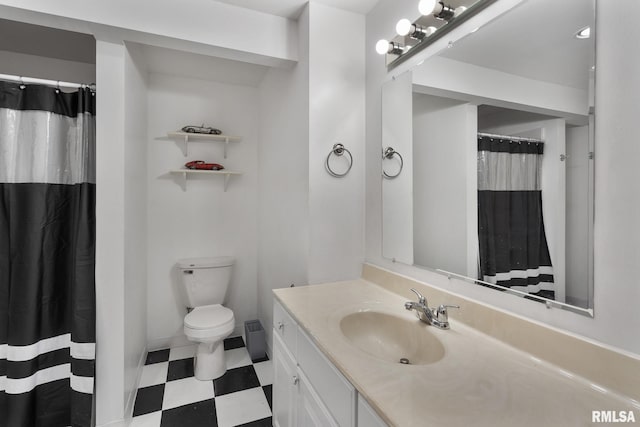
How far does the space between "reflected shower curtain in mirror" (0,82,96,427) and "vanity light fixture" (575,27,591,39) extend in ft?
7.14

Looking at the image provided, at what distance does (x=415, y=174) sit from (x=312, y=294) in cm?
81

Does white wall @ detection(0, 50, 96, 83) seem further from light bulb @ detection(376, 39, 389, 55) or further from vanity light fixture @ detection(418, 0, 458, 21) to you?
vanity light fixture @ detection(418, 0, 458, 21)

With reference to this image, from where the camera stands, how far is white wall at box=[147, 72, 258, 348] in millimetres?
2482

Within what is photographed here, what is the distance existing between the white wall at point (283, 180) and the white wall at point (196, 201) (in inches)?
5.4

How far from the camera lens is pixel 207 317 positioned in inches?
85.0

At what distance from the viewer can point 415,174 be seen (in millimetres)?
1487

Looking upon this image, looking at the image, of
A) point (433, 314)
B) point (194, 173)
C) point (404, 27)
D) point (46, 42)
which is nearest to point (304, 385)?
point (433, 314)

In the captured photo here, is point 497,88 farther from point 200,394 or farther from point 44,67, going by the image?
point 44,67

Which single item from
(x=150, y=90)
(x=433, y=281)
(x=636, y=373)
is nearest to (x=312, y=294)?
(x=433, y=281)

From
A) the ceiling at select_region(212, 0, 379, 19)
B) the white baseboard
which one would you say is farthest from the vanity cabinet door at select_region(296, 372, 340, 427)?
the ceiling at select_region(212, 0, 379, 19)

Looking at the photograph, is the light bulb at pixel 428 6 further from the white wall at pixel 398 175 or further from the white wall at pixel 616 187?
the white wall at pixel 616 187

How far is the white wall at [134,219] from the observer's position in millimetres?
1727

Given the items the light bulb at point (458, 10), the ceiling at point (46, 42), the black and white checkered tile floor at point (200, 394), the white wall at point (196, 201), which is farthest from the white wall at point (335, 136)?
the ceiling at point (46, 42)

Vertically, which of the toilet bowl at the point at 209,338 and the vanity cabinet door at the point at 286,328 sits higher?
the vanity cabinet door at the point at 286,328
